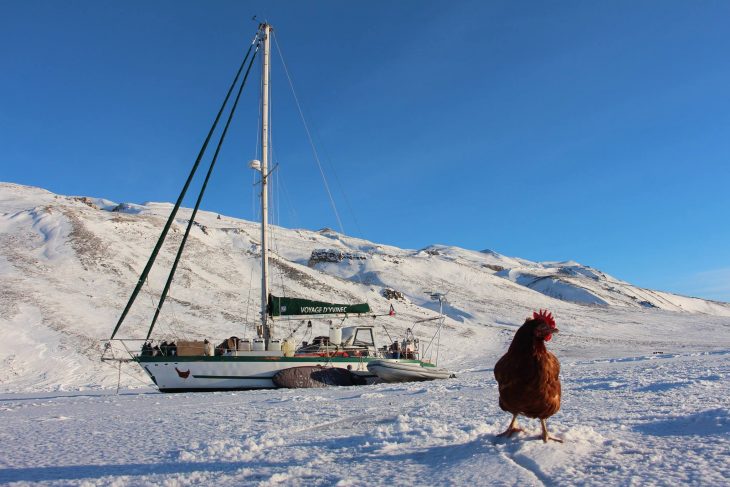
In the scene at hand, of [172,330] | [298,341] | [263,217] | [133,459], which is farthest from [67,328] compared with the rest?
[133,459]

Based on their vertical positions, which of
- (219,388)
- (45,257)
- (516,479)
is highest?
(45,257)

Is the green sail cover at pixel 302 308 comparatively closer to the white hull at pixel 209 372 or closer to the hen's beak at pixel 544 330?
the white hull at pixel 209 372

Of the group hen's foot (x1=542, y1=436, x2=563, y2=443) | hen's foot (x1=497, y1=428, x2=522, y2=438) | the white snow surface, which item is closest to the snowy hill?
the white snow surface

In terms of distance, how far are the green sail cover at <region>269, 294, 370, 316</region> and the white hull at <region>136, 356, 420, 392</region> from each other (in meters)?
2.68

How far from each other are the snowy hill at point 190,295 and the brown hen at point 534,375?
23700mm

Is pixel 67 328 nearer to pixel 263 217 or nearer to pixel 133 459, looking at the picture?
pixel 263 217

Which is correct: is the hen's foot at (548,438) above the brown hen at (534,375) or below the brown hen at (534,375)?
below

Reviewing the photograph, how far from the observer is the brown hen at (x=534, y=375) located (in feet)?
18.0

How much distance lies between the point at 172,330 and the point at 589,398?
99.9 feet

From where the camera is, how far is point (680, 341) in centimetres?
4862

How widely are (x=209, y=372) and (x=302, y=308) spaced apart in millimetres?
4609

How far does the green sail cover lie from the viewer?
21.3 meters

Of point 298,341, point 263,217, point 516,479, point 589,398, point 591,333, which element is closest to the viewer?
point 516,479

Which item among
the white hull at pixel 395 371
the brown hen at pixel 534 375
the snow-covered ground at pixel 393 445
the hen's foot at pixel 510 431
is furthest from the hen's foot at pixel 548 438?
the white hull at pixel 395 371
